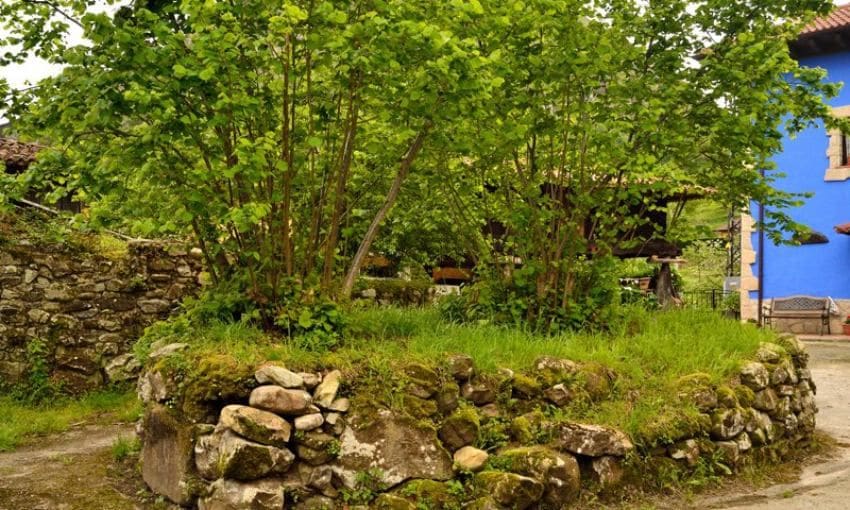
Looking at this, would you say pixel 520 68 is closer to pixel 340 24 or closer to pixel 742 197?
pixel 340 24

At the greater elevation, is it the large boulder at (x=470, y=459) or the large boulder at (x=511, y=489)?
the large boulder at (x=470, y=459)

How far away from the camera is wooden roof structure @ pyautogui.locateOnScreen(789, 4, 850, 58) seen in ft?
54.1

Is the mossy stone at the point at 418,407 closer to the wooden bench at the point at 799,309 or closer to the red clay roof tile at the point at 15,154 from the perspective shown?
the red clay roof tile at the point at 15,154

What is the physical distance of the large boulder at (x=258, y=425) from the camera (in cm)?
441

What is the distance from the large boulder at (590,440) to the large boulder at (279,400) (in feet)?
6.03

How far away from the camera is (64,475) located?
235 inches

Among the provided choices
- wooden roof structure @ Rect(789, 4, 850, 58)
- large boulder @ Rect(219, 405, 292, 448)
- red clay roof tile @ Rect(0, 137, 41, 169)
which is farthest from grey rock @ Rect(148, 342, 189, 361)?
wooden roof structure @ Rect(789, 4, 850, 58)

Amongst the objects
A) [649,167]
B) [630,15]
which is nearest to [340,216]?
[649,167]

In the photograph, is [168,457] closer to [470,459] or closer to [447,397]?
[447,397]

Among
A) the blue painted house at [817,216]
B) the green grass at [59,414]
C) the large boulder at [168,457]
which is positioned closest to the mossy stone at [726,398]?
the large boulder at [168,457]

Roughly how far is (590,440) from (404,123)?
2.80 metres

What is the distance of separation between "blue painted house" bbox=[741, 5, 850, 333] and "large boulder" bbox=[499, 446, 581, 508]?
12.9 m

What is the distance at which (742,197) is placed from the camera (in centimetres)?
718

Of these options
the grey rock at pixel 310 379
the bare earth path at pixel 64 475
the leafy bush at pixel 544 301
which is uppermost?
the leafy bush at pixel 544 301
